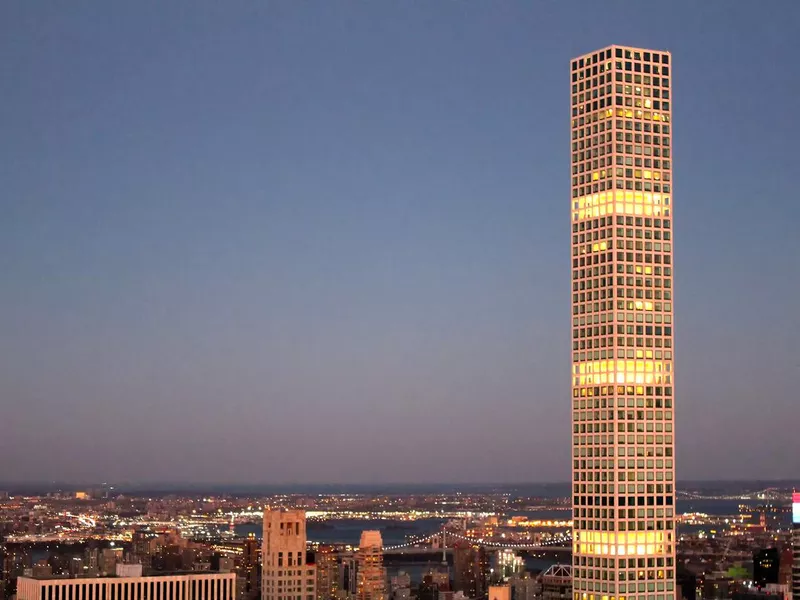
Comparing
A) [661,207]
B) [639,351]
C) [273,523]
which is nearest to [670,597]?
[639,351]

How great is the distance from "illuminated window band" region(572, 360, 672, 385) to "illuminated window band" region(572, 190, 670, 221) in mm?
10145

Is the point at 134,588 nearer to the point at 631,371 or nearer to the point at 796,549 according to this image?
the point at 631,371

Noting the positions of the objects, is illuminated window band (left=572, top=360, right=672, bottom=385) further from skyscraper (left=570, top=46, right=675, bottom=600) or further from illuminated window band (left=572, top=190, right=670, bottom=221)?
illuminated window band (left=572, top=190, right=670, bottom=221)

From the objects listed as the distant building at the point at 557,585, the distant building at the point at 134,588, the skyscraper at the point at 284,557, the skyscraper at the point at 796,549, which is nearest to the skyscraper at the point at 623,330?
the distant building at the point at 134,588

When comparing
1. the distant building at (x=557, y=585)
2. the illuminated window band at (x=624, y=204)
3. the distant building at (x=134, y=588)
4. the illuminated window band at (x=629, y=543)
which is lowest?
the distant building at (x=557, y=585)

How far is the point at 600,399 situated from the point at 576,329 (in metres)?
5.32

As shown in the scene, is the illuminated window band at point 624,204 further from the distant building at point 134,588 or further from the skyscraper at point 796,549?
the skyscraper at point 796,549

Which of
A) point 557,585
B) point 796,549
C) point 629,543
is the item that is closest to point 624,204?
point 629,543

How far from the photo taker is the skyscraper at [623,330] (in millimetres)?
111438

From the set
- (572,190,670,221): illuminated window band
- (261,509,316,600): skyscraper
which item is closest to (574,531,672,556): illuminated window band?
(572,190,670,221): illuminated window band

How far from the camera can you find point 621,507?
111 m

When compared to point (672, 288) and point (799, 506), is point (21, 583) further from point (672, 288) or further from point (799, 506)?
point (799, 506)

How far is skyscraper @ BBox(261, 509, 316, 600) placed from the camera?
491 ft

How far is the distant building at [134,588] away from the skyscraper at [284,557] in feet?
23.7
